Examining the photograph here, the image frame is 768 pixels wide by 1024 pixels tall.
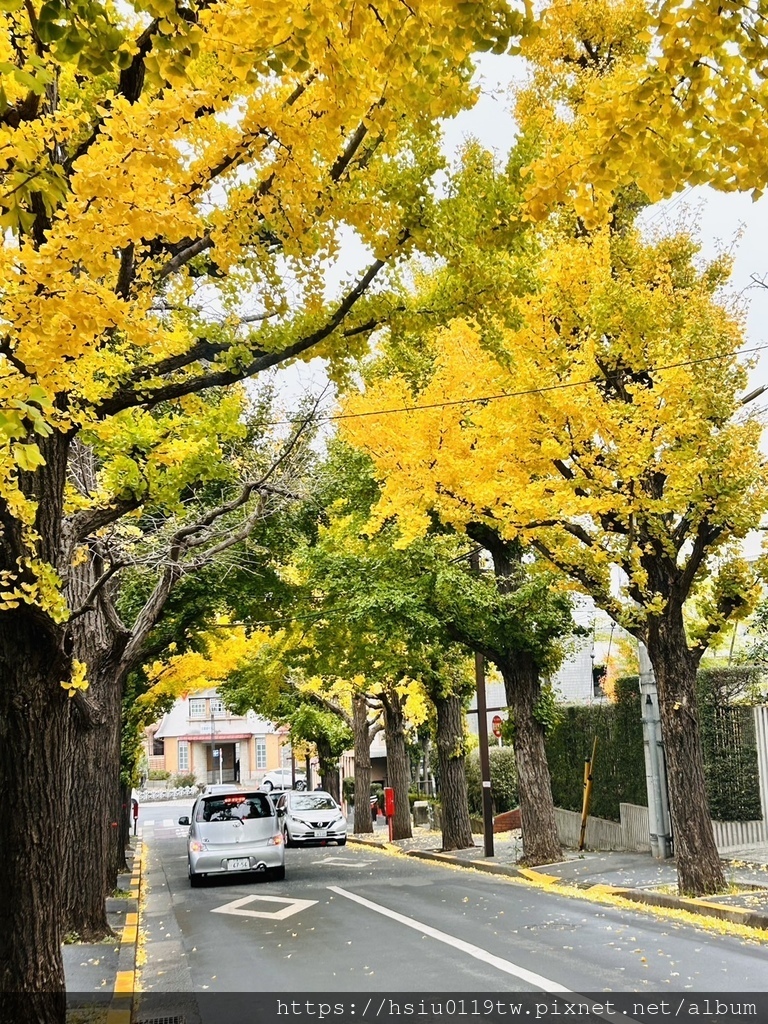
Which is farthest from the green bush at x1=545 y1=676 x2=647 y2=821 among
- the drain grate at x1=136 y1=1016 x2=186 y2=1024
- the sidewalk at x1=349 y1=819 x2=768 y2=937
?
the drain grate at x1=136 y1=1016 x2=186 y2=1024

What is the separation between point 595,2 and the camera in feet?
39.7

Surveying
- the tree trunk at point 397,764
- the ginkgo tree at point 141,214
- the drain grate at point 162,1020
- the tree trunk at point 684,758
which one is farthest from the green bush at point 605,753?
the ginkgo tree at point 141,214

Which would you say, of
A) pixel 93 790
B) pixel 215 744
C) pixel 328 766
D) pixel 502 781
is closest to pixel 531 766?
pixel 93 790

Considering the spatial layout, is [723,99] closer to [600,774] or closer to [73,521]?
[73,521]

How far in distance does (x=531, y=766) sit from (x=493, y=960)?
8322mm

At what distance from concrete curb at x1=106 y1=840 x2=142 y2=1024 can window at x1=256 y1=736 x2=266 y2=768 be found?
65355 mm

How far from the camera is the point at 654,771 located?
50.8 ft

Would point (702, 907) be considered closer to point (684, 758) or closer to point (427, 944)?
point (684, 758)

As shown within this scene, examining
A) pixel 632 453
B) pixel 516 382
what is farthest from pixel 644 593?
pixel 516 382

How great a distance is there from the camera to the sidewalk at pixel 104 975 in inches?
278

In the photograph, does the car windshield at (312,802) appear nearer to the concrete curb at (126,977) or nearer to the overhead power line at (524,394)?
the concrete curb at (126,977)

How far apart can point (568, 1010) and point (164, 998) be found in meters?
3.54

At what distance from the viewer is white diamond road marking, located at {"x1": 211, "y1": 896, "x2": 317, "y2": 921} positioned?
12.6 meters

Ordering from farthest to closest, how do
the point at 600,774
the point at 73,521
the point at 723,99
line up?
the point at 600,774
the point at 73,521
the point at 723,99
